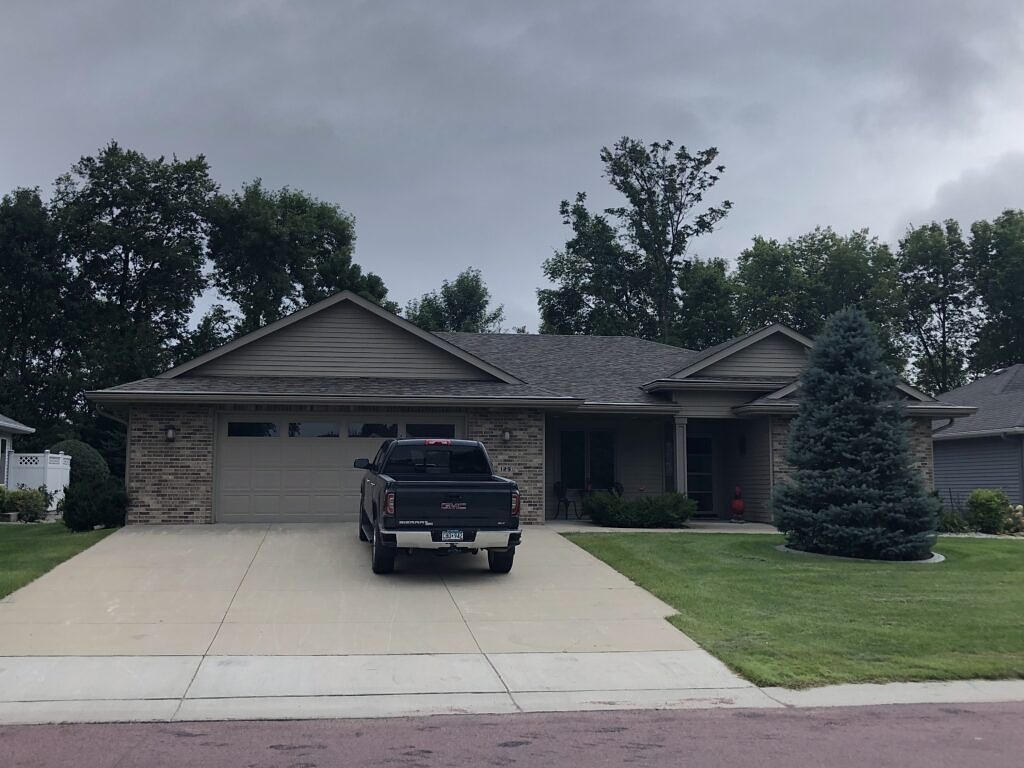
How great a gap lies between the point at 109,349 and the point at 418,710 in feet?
120

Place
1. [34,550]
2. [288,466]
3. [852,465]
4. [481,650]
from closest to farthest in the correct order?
[481,650], [34,550], [852,465], [288,466]

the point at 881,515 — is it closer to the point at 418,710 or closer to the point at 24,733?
the point at 418,710

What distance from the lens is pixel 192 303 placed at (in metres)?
43.8

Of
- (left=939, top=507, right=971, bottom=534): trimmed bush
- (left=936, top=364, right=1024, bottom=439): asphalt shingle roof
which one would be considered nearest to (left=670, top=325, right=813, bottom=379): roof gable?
(left=939, top=507, right=971, bottom=534): trimmed bush

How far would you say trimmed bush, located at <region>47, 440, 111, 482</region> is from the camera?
1249 inches

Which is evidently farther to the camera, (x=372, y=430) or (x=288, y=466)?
(x=372, y=430)

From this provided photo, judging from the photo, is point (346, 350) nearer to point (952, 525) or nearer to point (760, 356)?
point (760, 356)

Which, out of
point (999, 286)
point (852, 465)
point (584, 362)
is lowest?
point (852, 465)

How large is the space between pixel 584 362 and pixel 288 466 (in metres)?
9.38

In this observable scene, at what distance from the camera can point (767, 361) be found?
2214cm

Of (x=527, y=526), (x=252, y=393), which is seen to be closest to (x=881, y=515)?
(x=527, y=526)

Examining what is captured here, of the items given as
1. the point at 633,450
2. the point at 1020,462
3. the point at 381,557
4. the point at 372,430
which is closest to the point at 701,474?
the point at 633,450

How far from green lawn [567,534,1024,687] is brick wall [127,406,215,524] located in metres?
7.36

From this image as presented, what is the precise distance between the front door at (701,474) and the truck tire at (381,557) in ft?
39.5
